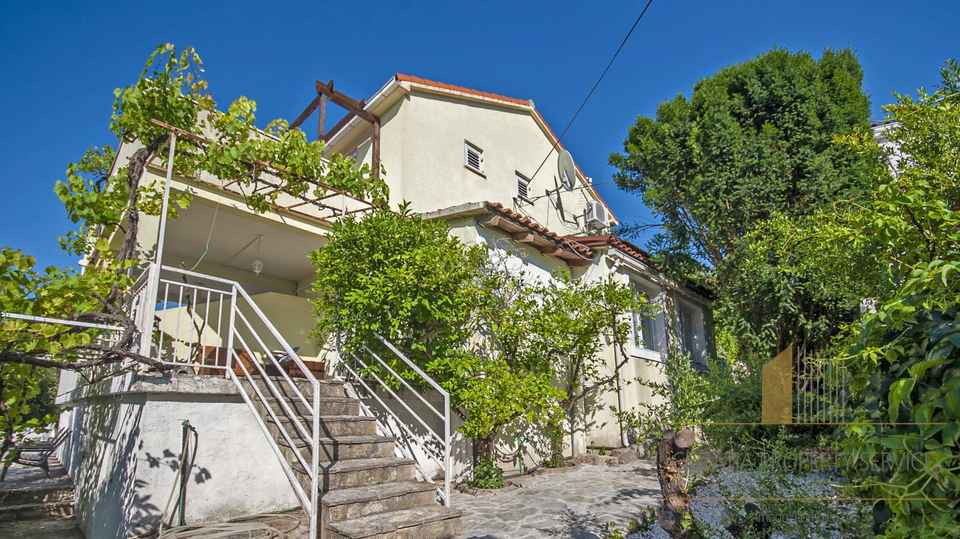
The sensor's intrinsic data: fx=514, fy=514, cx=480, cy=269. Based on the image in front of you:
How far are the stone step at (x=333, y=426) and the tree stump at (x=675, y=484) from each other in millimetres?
3210

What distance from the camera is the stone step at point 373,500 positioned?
4234 mm

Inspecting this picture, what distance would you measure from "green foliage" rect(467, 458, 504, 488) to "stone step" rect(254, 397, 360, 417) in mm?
1959

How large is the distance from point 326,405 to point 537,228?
4845 millimetres

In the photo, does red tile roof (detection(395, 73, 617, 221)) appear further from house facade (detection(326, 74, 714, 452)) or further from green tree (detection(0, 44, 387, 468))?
green tree (detection(0, 44, 387, 468))

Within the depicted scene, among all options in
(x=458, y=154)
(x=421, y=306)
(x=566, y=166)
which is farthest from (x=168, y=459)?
(x=566, y=166)

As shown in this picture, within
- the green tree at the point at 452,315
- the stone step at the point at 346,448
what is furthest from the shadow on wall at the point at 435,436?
the stone step at the point at 346,448

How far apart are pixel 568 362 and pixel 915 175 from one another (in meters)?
6.36

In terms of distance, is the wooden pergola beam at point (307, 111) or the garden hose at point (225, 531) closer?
the garden hose at point (225, 531)

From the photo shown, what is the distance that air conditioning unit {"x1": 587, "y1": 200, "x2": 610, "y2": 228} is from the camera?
527 inches

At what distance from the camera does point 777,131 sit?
32.3 ft

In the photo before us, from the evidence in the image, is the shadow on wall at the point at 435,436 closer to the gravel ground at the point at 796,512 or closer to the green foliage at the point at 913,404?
the gravel ground at the point at 796,512

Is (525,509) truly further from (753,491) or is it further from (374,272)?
(374,272)

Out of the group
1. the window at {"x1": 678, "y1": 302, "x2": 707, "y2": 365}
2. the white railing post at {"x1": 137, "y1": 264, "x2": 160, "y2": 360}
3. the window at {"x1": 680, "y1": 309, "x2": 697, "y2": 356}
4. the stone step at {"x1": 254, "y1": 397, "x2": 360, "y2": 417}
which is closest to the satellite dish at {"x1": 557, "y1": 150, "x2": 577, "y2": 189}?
the window at {"x1": 678, "y1": 302, "x2": 707, "y2": 365}

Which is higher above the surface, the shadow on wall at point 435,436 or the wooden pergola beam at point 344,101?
the wooden pergola beam at point 344,101
